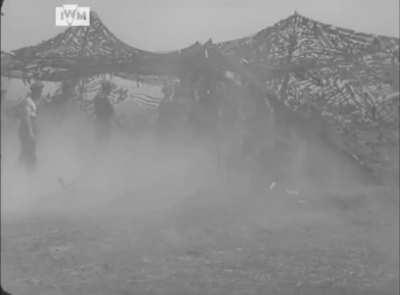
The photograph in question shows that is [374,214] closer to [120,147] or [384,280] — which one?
[384,280]

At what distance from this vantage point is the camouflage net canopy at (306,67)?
4227 mm

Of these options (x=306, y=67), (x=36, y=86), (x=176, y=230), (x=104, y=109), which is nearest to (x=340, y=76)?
(x=306, y=67)

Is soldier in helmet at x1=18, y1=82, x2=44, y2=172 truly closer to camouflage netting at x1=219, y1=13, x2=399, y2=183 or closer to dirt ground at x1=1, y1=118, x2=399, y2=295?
dirt ground at x1=1, y1=118, x2=399, y2=295

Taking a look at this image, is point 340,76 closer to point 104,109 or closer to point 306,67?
point 306,67

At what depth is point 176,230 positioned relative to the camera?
4.16 m

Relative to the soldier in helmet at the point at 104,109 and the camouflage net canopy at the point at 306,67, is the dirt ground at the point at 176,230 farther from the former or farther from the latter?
the camouflage net canopy at the point at 306,67

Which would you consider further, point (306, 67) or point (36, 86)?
point (306, 67)

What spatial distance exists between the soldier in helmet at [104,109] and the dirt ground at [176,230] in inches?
5.7

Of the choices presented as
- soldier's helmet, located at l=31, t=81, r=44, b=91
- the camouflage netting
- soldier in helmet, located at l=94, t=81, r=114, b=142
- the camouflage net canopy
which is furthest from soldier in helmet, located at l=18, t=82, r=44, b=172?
the camouflage netting

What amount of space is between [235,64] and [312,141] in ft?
2.87

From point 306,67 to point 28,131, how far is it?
223 cm

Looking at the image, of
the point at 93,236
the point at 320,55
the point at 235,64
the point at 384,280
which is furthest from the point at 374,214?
the point at 93,236

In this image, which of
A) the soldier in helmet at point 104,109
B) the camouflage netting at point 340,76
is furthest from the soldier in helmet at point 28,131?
the camouflage netting at point 340,76

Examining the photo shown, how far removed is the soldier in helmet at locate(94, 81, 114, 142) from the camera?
14.0ft
